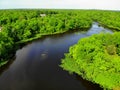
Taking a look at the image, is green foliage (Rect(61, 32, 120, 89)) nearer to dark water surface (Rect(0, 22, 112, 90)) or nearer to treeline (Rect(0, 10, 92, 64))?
dark water surface (Rect(0, 22, 112, 90))

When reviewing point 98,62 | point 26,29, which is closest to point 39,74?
point 98,62

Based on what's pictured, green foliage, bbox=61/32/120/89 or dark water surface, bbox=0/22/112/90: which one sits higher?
green foliage, bbox=61/32/120/89

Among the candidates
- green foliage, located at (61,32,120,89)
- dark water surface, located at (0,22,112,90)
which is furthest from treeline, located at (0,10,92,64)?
green foliage, located at (61,32,120,89)

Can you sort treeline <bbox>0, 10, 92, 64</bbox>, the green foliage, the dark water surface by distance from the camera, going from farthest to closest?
treeline <bbox>0, 10, 92, 64</bbox>, the dark water surface, the green foliage

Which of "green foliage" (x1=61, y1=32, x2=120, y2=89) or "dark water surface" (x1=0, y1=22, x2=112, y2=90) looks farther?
"dark water surface" (x1=0, y1=22, x2=112, y2=90)

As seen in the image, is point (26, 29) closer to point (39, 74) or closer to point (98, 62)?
point (39, 74)

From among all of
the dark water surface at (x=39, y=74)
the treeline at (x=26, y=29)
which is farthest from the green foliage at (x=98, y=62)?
the treeline at (x=26, y=29)

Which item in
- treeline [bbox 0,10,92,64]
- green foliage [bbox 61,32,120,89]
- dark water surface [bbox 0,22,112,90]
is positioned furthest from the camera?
treeline [bbox 0,10,92,64]

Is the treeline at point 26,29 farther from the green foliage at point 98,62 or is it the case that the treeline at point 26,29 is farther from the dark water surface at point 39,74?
the green foliage at point 98,62
